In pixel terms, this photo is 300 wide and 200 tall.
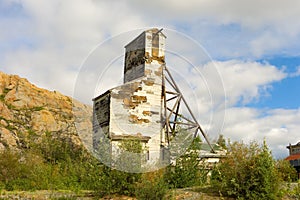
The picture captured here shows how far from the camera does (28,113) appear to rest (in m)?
38.8

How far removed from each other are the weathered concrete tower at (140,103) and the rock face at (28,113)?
11128 mm

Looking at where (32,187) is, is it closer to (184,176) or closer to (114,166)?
(114,166)

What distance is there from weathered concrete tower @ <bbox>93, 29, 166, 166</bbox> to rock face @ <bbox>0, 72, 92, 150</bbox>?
36.5 ft

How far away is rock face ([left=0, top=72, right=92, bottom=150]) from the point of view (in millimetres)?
34244

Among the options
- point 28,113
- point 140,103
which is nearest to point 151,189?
point 140,103

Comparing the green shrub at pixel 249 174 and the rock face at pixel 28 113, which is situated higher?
the rock face at pixel 28 113

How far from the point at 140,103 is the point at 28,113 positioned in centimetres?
2183

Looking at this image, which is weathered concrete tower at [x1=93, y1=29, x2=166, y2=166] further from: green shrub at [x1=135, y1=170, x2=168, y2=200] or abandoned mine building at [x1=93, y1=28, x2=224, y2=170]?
green shrub at [x1=135, y1=170, x2=168, y2=200]

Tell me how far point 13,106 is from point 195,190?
2975 centimetres

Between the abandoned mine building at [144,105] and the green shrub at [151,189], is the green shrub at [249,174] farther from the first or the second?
the abandoned mine building at [144,105]

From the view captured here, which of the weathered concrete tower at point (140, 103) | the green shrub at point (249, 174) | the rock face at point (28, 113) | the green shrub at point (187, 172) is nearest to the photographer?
the green shrub at point (249, 174)

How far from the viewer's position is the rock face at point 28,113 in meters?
34.2

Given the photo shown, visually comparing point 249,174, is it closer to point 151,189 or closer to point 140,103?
point 151,189

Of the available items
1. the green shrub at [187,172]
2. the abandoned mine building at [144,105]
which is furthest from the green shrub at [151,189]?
the abandoned mine building at [144,105]
